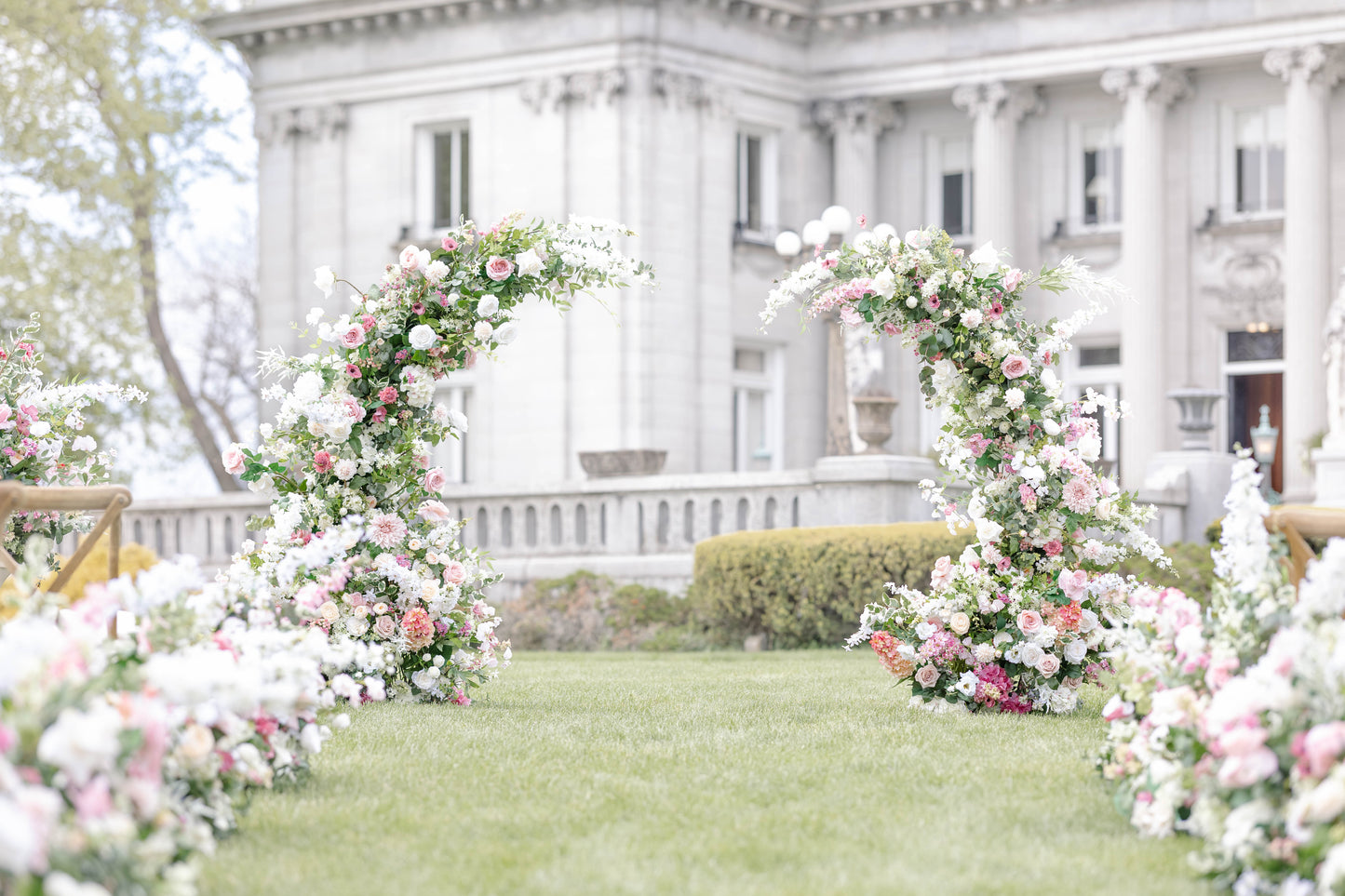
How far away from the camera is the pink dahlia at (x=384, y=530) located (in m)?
10.7

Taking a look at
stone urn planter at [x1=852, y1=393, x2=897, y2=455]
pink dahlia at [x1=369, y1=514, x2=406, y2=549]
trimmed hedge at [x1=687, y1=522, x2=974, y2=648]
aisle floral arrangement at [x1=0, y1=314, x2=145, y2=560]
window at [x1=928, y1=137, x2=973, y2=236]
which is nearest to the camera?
pink dahlia at [x1=369, y1=514, x2=406, y2=549]

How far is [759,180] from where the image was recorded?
3362cm

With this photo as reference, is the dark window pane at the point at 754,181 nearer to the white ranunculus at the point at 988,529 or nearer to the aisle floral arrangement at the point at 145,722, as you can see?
the white ranunculus at the point at 988,529

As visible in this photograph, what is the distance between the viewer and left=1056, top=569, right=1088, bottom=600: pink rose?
1013 cm

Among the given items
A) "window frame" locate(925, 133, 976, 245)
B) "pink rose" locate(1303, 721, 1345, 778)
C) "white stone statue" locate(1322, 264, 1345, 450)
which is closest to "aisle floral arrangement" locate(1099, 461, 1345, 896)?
"pink rose" locate(1303, 721, 1345, 778)

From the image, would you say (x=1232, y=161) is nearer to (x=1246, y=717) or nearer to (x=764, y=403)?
(x=764, y=403)

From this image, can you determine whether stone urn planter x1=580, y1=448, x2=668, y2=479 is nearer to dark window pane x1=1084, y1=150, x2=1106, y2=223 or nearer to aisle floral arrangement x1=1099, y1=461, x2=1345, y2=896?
dark window pane x1=1084, y1=150, x2=1106, y2=223

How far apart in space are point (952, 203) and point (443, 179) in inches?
373

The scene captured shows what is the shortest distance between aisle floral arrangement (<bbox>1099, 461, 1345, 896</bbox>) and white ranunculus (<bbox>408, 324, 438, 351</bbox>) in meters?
5.04

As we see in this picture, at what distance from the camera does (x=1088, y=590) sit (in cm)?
1023

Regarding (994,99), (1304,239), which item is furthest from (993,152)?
(1304,239)

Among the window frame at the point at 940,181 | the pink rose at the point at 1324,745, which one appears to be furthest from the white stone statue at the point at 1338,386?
the pink rose at the point at 1324,745

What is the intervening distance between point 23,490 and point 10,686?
2533 millimetres

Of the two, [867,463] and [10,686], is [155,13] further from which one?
[10,686]
